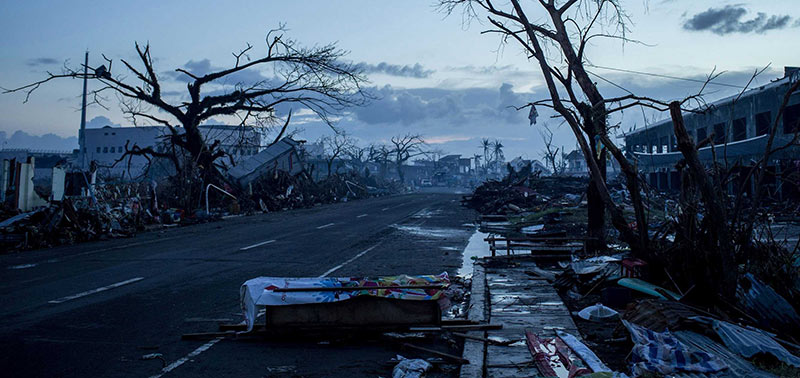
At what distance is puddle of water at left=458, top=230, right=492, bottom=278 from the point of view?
11.3 meters

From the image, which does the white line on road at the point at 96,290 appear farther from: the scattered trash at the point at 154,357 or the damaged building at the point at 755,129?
the damaged building at the point at 755,129

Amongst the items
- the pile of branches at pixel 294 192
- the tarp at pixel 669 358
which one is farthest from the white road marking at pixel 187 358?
the pile of branches at pixel 294 192

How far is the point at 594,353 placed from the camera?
577cm

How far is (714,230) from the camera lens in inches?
271

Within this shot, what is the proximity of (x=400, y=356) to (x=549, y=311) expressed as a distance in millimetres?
2691

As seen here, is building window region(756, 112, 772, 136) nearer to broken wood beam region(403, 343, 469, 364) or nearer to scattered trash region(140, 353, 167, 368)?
broken wood beam region(403, 343, 469, 364)

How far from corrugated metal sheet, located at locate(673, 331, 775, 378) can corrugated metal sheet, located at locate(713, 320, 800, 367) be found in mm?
85

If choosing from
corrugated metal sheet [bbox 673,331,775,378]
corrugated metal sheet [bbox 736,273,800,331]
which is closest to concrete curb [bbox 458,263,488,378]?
corrugated metal sheet [bbox 673,331,775,378]

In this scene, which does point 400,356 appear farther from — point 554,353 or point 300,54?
point 300,54

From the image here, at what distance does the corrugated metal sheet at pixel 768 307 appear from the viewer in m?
6.04

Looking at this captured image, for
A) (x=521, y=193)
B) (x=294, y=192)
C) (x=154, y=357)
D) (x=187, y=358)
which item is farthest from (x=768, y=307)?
(x=294, y=192)

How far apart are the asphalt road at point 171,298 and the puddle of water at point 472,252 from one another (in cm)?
28

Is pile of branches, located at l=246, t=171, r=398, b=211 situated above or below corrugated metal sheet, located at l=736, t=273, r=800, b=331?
above

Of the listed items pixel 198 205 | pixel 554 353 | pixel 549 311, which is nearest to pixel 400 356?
pixel 554 353
